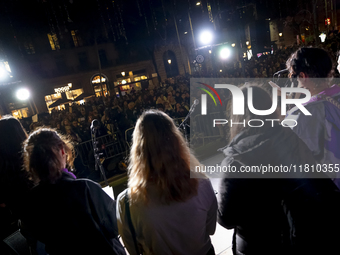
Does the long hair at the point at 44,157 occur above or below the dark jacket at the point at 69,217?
above

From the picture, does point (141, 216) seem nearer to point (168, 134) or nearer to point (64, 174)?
point (168, 134)

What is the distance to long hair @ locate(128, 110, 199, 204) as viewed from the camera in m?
1.36

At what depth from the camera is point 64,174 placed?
1.78 meters

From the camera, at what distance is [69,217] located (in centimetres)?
167

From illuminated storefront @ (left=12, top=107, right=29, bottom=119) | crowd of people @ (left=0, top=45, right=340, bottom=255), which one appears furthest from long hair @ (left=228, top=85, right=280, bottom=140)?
illuminated storefront @ (left=12, top=107, right=29, bottom=119)

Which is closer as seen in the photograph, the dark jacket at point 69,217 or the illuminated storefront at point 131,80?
the dark jacket at point 69,217

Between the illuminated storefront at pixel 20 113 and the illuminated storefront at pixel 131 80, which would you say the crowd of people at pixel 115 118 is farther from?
the illuminated storefront at pixel 131 80

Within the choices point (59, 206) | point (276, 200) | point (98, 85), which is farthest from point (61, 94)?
point (276, 200)

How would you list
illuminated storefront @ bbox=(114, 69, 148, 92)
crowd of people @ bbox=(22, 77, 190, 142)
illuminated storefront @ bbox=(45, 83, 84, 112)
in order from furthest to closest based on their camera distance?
1. illuminated storefront @ bbox=(114, 69, 148, 92)
2. illuminated storefront @ bbox=(45, 83, 84, 112)
3. crowd of people @ bbox=(22, 77, 190, 142)

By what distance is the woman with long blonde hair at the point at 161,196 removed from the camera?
4.48 ft

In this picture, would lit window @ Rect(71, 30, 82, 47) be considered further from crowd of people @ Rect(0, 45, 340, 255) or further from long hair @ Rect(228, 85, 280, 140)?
long hair @ Rect(228, 85, 280, 140)

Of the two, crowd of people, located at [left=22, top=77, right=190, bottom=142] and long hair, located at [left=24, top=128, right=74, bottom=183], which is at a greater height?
long hair, located at [left=24, top=128, right=74, bottom=183]

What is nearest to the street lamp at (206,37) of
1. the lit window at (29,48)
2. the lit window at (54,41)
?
the lit window at (54,41)

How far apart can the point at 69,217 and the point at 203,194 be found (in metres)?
1.08
